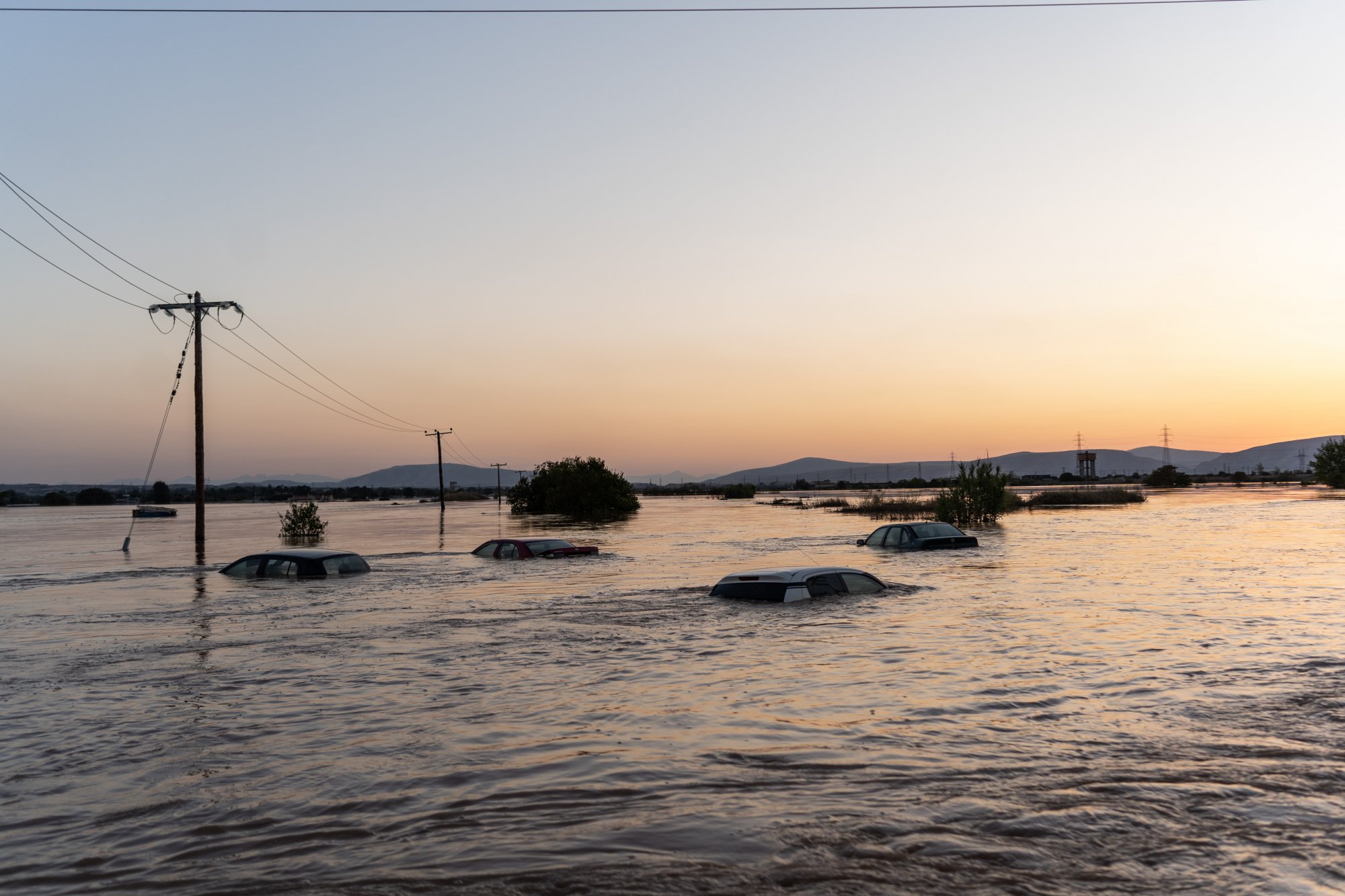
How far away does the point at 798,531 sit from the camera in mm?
47344

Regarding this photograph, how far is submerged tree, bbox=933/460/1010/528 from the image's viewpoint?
4922 cm

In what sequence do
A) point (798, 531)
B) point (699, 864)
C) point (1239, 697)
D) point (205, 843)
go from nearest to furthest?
point (699, 864)
point (205, 843)
point (1239, 697)
point (798, 531)

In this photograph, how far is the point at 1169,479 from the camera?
132500 millimetres

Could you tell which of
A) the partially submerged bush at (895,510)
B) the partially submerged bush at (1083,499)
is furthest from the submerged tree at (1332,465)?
the partially submerged bush at (895,510)

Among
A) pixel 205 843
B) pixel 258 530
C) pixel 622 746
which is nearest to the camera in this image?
pixel 205 843

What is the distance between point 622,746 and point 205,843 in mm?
3396

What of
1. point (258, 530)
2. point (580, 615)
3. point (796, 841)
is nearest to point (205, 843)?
point (796, 841)

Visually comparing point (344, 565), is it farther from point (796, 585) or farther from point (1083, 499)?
point (1083, 499)

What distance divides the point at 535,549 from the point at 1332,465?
95.5 meters

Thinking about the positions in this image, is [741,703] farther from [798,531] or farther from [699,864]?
[798,531]

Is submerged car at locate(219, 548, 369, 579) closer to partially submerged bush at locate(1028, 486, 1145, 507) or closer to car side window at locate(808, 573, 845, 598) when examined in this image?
car side window at locate(808, 573, 845, 598)

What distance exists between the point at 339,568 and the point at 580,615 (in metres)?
10.5

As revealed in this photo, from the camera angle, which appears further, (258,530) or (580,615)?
(258,530)

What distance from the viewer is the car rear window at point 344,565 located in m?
24.5
